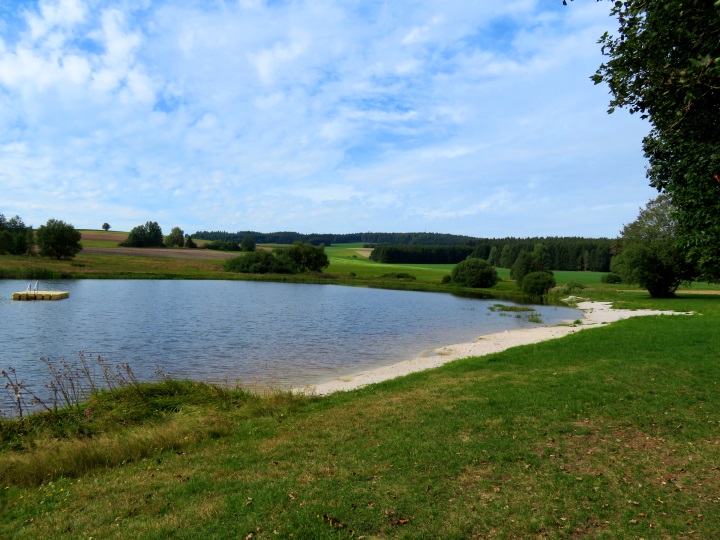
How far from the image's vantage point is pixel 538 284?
74375 mm

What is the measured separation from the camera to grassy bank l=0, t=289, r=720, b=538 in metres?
5.20

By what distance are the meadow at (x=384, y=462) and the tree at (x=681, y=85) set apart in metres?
3.68

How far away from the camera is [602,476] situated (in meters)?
6.35

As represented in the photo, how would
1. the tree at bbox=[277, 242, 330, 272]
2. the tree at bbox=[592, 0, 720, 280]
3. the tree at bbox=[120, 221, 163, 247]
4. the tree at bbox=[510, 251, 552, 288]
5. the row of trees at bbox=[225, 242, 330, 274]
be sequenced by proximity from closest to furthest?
the tree at bbox=[592, 0, 720, 280], the tree at bbox=[510, 251, 552, 288], the row of trees at bbox=[225, 242, 330, 274], the tree at bbox=[277, 242, 330, 272], the tree at bbox=[120, 221, 163, 247]

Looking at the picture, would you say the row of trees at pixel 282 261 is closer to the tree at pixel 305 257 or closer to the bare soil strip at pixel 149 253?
the tree at pixel 305 257

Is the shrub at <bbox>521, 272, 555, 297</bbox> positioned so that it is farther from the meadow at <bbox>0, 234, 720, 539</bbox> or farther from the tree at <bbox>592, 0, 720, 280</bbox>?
the tree at <bbox>592, 0, 720, 280</bbox>

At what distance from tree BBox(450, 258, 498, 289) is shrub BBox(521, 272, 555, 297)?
43.1 feet

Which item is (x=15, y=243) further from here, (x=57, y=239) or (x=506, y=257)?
(x=506, y=257)

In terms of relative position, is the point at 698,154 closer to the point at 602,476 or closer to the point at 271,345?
the point at 602,476

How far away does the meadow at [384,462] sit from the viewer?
5223 mm

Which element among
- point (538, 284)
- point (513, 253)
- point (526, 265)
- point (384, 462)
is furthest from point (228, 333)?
point (513, 253)

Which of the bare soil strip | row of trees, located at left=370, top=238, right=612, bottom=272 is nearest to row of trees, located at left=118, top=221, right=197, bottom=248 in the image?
the bare soil strip

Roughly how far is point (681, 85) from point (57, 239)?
98454 millimetres

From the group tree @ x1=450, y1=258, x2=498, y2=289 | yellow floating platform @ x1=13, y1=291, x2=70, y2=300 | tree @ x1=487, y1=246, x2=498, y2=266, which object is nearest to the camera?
yellow floating platform @ x1=13, y1=291, x2=70, y2=300
